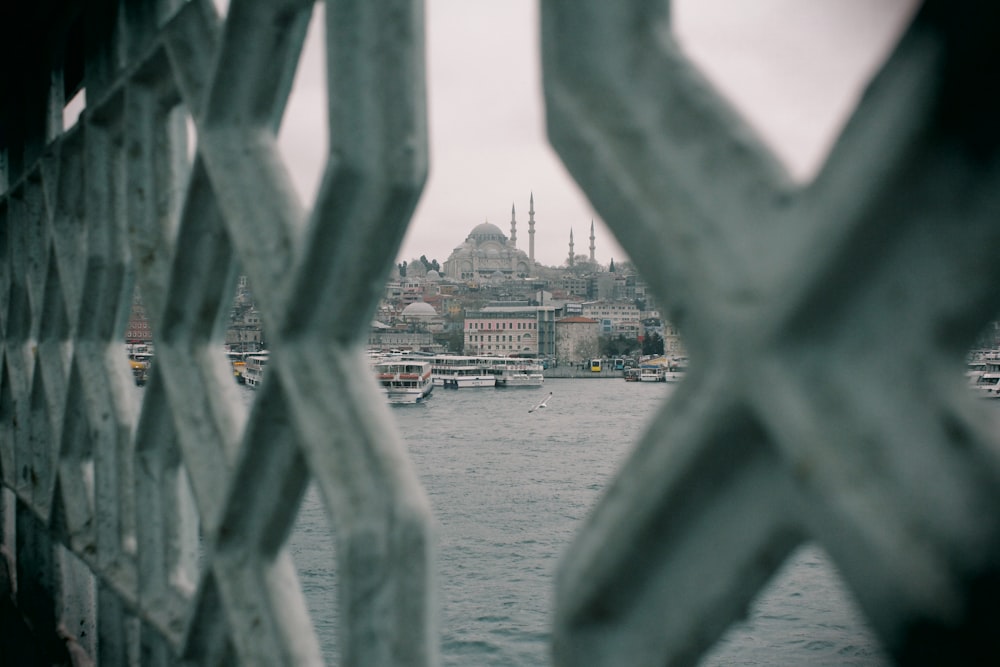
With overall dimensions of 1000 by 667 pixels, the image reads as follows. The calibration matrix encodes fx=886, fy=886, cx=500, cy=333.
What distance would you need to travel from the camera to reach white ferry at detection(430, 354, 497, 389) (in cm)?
4606

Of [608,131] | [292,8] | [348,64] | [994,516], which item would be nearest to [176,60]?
[292,8]

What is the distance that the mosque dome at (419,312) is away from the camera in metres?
60.3

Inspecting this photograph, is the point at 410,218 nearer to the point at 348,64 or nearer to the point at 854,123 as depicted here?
the point at 348,64

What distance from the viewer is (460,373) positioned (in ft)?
154

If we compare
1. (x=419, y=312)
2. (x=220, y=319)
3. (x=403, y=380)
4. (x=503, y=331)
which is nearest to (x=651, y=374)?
(x=503, y=331)

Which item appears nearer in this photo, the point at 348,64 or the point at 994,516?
the point at 994,516

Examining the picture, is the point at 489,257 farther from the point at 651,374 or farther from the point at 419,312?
the point at 651,374

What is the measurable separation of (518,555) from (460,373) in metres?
29.2

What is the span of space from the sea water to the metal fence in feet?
15.5

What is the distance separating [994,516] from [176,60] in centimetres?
148

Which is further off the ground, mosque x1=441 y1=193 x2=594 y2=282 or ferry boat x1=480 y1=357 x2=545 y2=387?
mosque x1=441 y1=193 x2=594 y2=282

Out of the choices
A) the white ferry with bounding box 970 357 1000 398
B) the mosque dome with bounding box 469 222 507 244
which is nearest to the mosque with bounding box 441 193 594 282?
the mosque dome with bounding box 469 222 507 244

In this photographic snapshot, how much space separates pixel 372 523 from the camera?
1.02 metres

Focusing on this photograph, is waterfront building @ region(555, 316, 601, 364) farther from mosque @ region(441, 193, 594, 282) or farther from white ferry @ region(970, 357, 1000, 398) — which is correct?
white ferry @ region(970, 357, 1000, 398)
